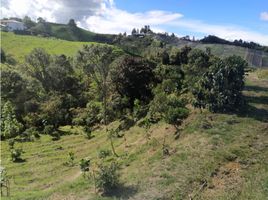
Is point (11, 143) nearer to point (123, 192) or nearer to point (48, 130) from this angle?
point (48, 130)

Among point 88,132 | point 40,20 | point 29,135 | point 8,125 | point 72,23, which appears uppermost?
point 40,20

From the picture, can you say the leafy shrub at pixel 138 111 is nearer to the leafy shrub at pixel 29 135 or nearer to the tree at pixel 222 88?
the tree at pixel 222 88

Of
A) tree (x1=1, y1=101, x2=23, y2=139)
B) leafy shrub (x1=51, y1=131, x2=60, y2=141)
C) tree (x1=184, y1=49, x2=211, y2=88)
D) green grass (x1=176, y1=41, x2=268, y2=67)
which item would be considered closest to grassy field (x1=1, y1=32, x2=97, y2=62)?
green grass (x1=176, y1=41, x2=268, y2=67)

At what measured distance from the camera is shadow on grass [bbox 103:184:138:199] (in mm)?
19391

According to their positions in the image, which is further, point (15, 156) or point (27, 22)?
point (27, 22)

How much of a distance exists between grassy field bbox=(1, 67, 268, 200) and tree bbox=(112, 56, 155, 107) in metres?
5.89

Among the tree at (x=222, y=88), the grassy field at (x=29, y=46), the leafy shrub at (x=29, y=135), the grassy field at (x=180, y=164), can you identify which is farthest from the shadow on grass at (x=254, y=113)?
the grassy field at (x=29, y=46)

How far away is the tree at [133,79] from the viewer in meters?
36.6

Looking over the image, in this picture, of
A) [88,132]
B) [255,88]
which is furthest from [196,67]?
[88,132]

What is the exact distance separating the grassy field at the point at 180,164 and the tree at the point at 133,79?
5891mm

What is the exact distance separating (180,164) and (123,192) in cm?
374

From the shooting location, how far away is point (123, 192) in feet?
64.7

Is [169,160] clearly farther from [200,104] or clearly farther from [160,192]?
[200,104]

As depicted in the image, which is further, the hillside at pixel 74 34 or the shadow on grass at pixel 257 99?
the hillside at pixel 74 34
